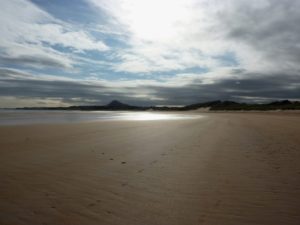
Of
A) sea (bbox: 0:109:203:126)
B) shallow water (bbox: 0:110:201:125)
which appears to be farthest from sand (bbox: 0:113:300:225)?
shallow water (bbox: 0:110:201:125)

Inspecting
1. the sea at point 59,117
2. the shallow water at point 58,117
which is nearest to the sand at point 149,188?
the sea at point 59,117

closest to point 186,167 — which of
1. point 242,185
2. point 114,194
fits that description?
A: point 242,185

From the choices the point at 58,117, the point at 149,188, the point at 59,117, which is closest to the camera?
the point at 149,188

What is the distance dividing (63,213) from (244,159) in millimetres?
5643

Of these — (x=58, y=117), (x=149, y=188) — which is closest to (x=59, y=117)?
(x=58, y=117)

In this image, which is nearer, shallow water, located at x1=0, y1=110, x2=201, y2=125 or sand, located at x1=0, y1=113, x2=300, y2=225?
sand, located at x1=0, y1=113, x2=300, y2=225

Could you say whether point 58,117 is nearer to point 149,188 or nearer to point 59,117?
point 59,117

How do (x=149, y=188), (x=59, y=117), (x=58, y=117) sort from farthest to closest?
(x=59, y=117), (x=58, y=117), (x=149, y=188)

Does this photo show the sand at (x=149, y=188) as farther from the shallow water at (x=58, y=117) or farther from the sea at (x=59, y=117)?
the shallow water at (x=58, y=117)

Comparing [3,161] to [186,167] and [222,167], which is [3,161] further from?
[222,167]

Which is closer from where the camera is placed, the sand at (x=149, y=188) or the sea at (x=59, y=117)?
the sand at (x=149, y=188)

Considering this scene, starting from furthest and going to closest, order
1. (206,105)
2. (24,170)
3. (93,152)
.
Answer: (206,105) → (93,152) → (24,170)

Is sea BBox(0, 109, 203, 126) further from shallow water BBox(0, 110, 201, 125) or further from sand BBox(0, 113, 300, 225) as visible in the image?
sand BBox(0, 113, 300, 225)

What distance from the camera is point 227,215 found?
4.23 metres
